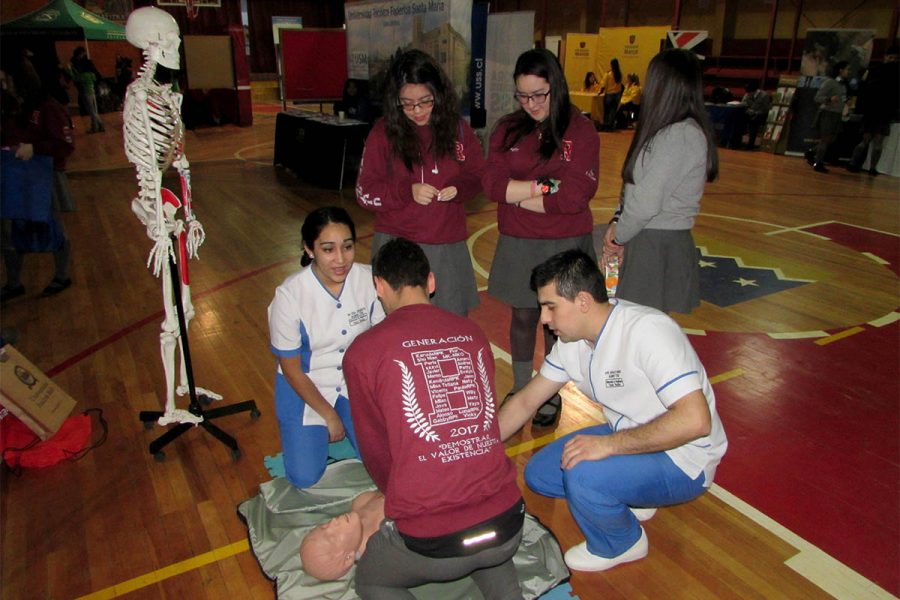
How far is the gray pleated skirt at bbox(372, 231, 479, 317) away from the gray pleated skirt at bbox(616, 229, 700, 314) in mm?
789

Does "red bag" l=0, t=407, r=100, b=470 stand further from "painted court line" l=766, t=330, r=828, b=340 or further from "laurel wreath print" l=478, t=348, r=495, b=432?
"painted court line" l=766, t=330, r=828, b=340

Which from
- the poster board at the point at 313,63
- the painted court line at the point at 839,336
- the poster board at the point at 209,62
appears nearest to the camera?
the painted court line at the point at 839,336

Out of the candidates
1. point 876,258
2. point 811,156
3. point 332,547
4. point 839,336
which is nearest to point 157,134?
point 332,547

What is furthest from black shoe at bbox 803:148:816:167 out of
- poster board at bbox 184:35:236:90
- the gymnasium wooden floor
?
poster board at bbox 184:35:236:90

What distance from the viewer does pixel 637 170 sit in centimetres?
283

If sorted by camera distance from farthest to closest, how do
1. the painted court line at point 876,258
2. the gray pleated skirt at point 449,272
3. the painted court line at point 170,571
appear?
the painted court line at point 876,258 → the gray pleated skirt at point 449,272 → the painted court line at point 170,571

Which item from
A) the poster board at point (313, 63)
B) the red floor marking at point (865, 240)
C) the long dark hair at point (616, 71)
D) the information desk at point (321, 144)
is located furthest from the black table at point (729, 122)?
the poster board at point (313, 63)

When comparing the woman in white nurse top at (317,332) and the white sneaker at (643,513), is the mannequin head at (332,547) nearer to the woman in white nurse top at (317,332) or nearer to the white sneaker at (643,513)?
the woman in white nurse top at (317,332)

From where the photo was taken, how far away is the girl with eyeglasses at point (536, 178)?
292cm

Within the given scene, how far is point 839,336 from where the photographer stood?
457cm

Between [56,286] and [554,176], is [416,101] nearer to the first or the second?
[554,176]

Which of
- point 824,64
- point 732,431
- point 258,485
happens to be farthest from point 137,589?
point 824,64

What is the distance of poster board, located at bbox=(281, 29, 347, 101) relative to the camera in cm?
1382

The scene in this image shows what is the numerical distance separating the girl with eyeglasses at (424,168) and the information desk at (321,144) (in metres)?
6.30
